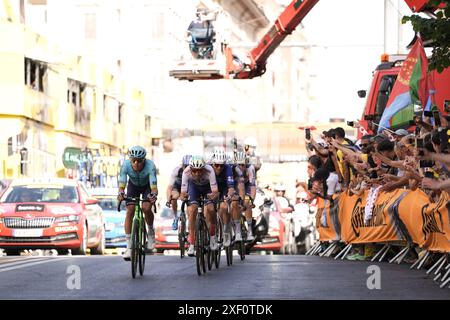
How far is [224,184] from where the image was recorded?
22797 millimetres

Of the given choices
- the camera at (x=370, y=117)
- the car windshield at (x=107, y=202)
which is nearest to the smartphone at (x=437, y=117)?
the camera at (x=370, y=117)

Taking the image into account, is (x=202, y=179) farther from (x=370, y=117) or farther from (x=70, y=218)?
(x=70, y=218)

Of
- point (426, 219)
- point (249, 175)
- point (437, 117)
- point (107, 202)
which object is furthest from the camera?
point (107, 202)

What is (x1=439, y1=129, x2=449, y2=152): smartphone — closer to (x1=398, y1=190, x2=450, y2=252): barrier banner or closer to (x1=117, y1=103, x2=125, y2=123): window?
(x1=398, y1=190, x2=450, y2=252): barrier banner

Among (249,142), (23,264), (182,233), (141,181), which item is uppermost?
(249,142)

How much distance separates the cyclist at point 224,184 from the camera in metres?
22.2

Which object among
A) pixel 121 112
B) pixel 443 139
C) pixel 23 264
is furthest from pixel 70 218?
pixel 121 112

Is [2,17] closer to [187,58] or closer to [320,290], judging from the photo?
[187,58]

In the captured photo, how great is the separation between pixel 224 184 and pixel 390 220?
2.80 m

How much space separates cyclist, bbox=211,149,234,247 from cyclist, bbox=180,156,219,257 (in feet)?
5.57

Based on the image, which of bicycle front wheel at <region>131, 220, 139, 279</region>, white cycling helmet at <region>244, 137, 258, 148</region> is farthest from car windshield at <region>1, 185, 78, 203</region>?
bicycle front wheel at <region>131, 220, 139, 279</region>

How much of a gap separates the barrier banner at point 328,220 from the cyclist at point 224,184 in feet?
11.8

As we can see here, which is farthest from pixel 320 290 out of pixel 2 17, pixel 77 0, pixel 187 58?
pixel 77 0

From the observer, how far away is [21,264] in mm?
22281
